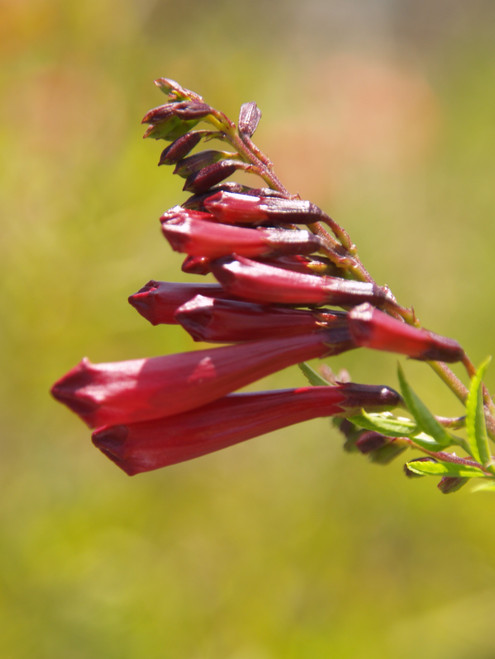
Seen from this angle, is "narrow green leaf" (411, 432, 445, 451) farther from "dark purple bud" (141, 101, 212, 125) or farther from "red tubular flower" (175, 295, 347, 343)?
"dark purple bud" (141, 101, 212, 125)

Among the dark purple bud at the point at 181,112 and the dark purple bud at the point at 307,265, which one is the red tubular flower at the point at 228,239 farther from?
the dark purple bud at the point at 181,112

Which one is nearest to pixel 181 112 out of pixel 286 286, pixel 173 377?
pixel 286 286

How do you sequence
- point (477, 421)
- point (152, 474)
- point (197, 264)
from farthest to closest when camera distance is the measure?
point (152, 474), point (197, 264), point (477, 421)

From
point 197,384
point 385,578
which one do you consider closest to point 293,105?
point 385,578

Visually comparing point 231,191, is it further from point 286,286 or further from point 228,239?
point 286,286

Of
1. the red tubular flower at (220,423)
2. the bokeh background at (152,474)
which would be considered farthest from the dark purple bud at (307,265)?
the bokeh background at (152,474)

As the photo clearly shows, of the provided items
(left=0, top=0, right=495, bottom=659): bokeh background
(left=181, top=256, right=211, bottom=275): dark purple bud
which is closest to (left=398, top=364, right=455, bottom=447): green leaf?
(left=181, top=256, right=211, bottom=275): dark purple bud
